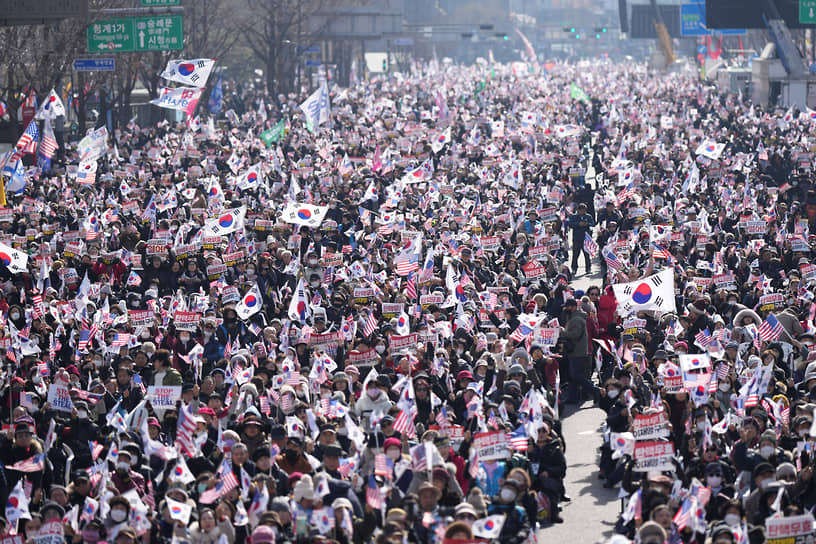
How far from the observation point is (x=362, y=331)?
712 inches

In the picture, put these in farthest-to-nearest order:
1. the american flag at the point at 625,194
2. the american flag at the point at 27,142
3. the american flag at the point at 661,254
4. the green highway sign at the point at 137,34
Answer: the green highway sign at the point at 137,34 → the american flag at the point at 27,142 → the american flag at the point at 625,194 → the american flag at the point at 661,254

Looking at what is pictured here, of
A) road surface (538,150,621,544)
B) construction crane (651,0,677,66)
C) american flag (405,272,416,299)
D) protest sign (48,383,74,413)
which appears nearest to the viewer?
road surface (538,150,621,544)

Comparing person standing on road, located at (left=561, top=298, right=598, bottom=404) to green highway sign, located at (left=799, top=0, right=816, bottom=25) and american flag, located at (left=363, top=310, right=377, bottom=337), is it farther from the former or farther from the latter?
green highway sign, located at (left=799, top=0, right=816, bottom=25)

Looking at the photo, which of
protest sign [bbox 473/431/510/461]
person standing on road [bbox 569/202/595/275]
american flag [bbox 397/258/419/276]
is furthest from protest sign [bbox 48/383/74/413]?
person standing on road [bbox 569/202/595/275]

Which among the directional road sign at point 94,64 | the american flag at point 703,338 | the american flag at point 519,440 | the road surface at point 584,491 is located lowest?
the road surface at point 584,491

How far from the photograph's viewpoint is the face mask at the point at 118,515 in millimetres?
11117

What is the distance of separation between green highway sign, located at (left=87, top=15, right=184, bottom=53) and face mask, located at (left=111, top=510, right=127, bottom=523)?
85.3 feet

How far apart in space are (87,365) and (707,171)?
19767 mm

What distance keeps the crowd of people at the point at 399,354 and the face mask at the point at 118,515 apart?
0.02 metres

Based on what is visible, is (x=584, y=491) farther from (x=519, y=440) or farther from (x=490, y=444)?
(x=490, y=444)

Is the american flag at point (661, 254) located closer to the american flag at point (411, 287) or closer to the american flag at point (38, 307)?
the american flag at point (411, 287)

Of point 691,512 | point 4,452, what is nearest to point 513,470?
point 691,512

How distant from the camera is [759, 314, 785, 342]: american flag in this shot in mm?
16984

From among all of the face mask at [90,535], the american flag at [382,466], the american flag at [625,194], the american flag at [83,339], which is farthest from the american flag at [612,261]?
the face mask at [90,535]
